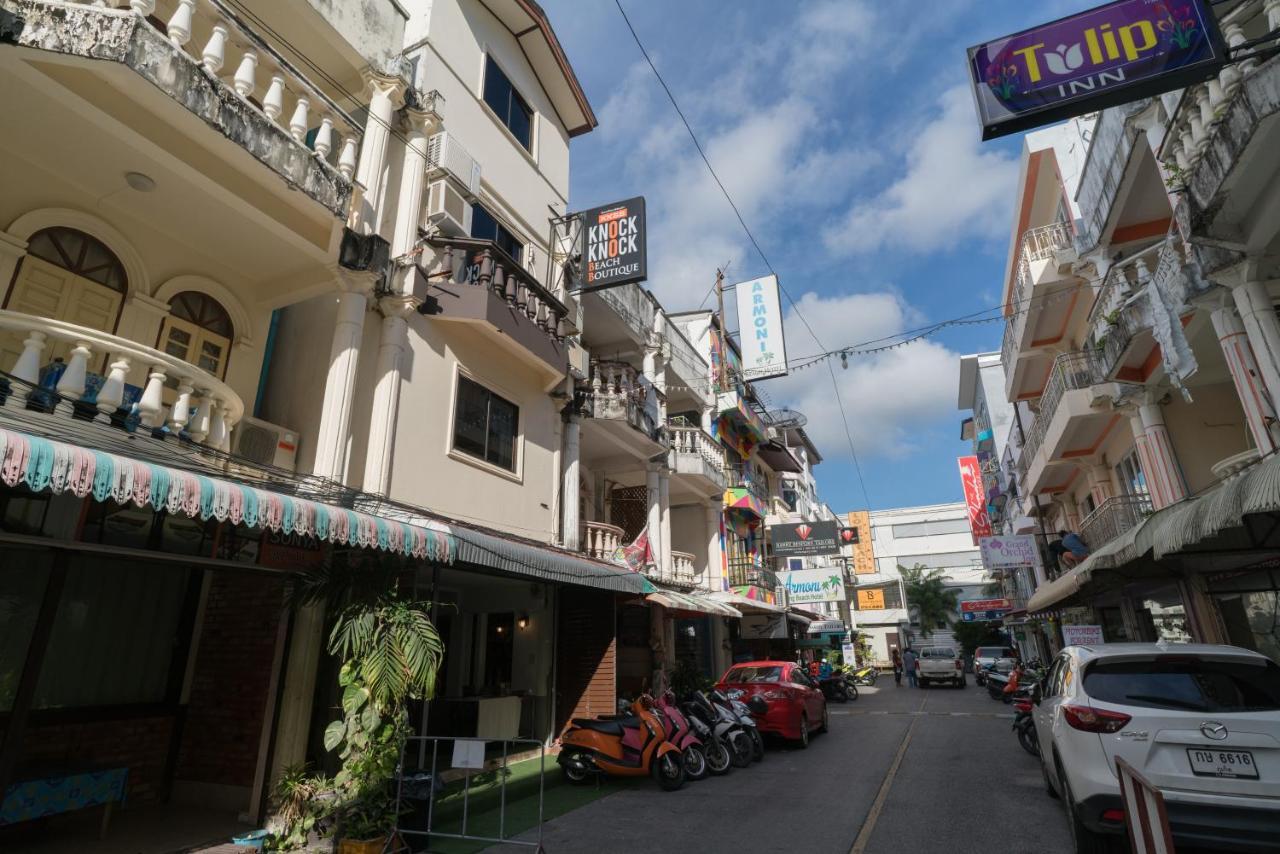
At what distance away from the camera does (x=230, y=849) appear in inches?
224

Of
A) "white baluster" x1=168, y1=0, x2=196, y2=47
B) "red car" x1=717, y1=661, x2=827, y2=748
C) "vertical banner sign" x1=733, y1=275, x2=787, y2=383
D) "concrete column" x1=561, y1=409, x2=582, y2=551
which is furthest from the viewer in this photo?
"vertical banner sign" x1=733, y1=275, x2=787, y2=383

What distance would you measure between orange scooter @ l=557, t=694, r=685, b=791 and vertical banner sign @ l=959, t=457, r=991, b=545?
122ft

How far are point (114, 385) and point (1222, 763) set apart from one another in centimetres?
884

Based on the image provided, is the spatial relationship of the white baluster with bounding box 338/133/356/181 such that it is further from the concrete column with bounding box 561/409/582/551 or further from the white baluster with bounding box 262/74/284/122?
the concrete column with bounding box 561/409/582/551

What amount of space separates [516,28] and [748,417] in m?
15.2

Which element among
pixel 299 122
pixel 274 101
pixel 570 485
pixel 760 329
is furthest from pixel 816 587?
pixel 274 101

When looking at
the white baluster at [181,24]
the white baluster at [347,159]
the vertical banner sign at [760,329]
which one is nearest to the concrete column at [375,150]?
the white baluster at [347,159]

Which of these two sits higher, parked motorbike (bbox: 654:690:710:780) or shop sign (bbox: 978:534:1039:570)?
shop sign (bbox: 978:534:1039:570)

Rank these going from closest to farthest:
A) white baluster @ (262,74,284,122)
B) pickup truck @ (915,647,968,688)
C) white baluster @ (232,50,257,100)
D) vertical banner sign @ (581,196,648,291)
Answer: white baluster @ (232,50,257,100), white baluster @ (262,74,284,122), vertical banner sign @ (581,196,648,291), pickup truck @ (915,647,968,688)

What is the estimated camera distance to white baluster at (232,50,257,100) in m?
6.86

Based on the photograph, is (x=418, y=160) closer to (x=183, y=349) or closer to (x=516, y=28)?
(x=183, y=349)

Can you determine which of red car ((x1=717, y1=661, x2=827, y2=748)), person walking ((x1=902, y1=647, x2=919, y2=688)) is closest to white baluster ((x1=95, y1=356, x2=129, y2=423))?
red car ((x1=717, y1=661, x2=827, y2=748))

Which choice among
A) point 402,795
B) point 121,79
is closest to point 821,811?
point 402,795

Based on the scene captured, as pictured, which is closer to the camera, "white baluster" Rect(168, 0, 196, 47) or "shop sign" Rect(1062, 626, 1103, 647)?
"white baluster" Rect(168, 0, 196, 47)
